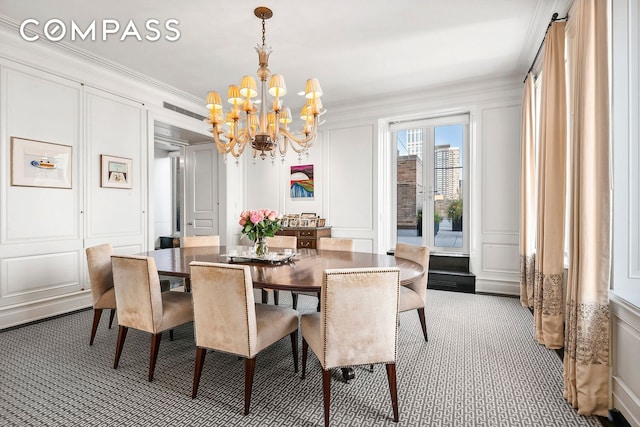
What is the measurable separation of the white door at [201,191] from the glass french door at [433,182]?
3393mm

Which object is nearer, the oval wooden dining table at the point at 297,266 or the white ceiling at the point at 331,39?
the oval wooden dining table at the point at 297,266

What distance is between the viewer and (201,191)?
643 cm

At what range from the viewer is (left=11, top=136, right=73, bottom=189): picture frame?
3285 mm

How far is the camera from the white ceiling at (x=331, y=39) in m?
2.84

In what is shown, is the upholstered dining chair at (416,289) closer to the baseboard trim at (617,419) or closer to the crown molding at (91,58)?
the baseboard trim at (617,419)

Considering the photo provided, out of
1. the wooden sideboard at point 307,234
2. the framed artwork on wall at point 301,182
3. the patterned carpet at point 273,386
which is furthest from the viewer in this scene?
the framed artwork on wall at point 301,182

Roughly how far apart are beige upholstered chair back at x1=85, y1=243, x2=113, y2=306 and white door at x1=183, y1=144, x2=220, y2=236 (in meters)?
3.42

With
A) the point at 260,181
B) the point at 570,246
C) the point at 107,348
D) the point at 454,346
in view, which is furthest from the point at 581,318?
the point at 260,181

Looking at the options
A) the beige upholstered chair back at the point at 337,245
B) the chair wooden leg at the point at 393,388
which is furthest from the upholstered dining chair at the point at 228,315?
the beige upholstered chair back at the point at 337,245

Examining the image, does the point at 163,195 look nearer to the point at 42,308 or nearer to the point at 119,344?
the point at 42,308

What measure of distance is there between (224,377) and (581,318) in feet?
7.48

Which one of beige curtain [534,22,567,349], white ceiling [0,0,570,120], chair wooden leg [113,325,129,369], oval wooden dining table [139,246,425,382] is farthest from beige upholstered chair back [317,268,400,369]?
white ceiling [0,0,570,120]

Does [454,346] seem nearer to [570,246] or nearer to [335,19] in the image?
[570,246]

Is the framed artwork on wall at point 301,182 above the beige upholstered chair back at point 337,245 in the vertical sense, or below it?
above
